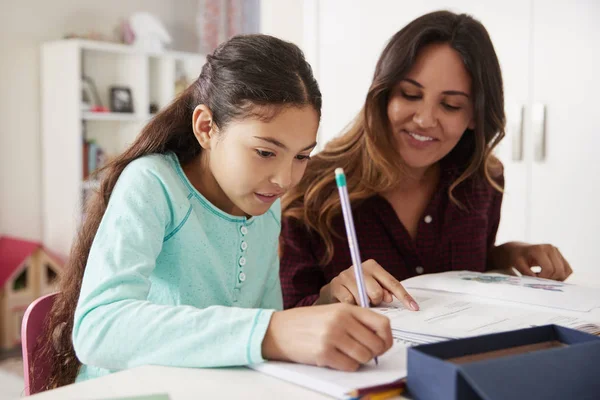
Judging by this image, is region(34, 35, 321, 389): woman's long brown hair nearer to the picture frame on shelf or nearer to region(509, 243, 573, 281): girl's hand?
region(509, 243, 573, 281): girl's hand

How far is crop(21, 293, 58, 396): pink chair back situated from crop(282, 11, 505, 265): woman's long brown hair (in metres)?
0.64

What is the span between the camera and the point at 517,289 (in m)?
1.13

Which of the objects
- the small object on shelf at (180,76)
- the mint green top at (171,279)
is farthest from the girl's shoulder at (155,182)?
the small object on shelf at (180,76)

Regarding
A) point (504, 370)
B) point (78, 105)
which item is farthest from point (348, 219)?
point (78, 105)

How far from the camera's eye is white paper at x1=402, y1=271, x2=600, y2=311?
3.49ft

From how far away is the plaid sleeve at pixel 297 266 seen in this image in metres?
1.54

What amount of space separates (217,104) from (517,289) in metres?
0.59

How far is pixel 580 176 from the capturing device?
2168mm

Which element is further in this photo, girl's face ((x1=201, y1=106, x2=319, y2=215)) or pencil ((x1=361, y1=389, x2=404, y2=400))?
girl's face ((x1=201, y1=106, x2=319, y2=215))

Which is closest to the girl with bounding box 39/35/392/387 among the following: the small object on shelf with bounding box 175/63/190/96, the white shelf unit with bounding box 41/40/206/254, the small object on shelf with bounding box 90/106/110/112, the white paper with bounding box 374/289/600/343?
the white paper with bounding box 374/289/600/343

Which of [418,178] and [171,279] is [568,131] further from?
[171,279]

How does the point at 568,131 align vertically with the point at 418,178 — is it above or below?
→ above

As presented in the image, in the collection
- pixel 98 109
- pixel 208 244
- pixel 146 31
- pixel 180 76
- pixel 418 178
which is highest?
pixel 146 31

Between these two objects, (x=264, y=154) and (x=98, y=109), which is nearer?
(x=264, y=154)
